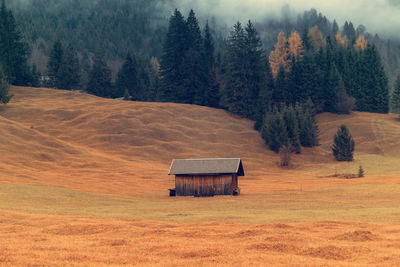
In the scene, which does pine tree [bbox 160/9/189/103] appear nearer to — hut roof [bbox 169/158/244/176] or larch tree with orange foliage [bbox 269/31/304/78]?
larch tree with orange foliage [bbox 269/31/304/78]

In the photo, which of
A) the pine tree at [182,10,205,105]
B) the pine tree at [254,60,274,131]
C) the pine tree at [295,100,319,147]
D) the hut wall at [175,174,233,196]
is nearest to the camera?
the hut wall at [175,174,233,196]

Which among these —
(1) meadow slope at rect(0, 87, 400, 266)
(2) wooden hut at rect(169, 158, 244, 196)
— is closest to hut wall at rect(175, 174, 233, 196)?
(2) wooden hut at rect(169, 158, 244, 196)

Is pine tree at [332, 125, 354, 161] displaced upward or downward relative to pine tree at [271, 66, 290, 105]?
downward

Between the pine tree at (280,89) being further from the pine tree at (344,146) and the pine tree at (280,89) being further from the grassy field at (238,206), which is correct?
the grassy field at (238,206)

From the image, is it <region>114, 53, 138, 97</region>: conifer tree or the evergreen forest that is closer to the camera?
the evergreen forest

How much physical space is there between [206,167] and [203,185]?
5.96 feet

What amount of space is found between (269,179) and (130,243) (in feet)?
144

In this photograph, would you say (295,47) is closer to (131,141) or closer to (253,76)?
(253,76)

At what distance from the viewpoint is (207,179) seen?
48094 mm

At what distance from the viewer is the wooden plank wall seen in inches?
1882

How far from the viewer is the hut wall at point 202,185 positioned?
47812mm

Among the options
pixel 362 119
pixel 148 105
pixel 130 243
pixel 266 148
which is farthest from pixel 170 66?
pixel 130 243

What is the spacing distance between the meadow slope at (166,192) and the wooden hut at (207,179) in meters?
2.15

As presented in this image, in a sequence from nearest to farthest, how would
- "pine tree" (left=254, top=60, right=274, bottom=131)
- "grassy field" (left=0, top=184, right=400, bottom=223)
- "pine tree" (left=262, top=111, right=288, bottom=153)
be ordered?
1. "grassy field" (left=0, top=184, right=400, bottom=223)
2. "pine tree" (left=262, top=111, right=288, bottom=153)
3. "pine tree" (left=254, top=60, right=274, bottom=131)
